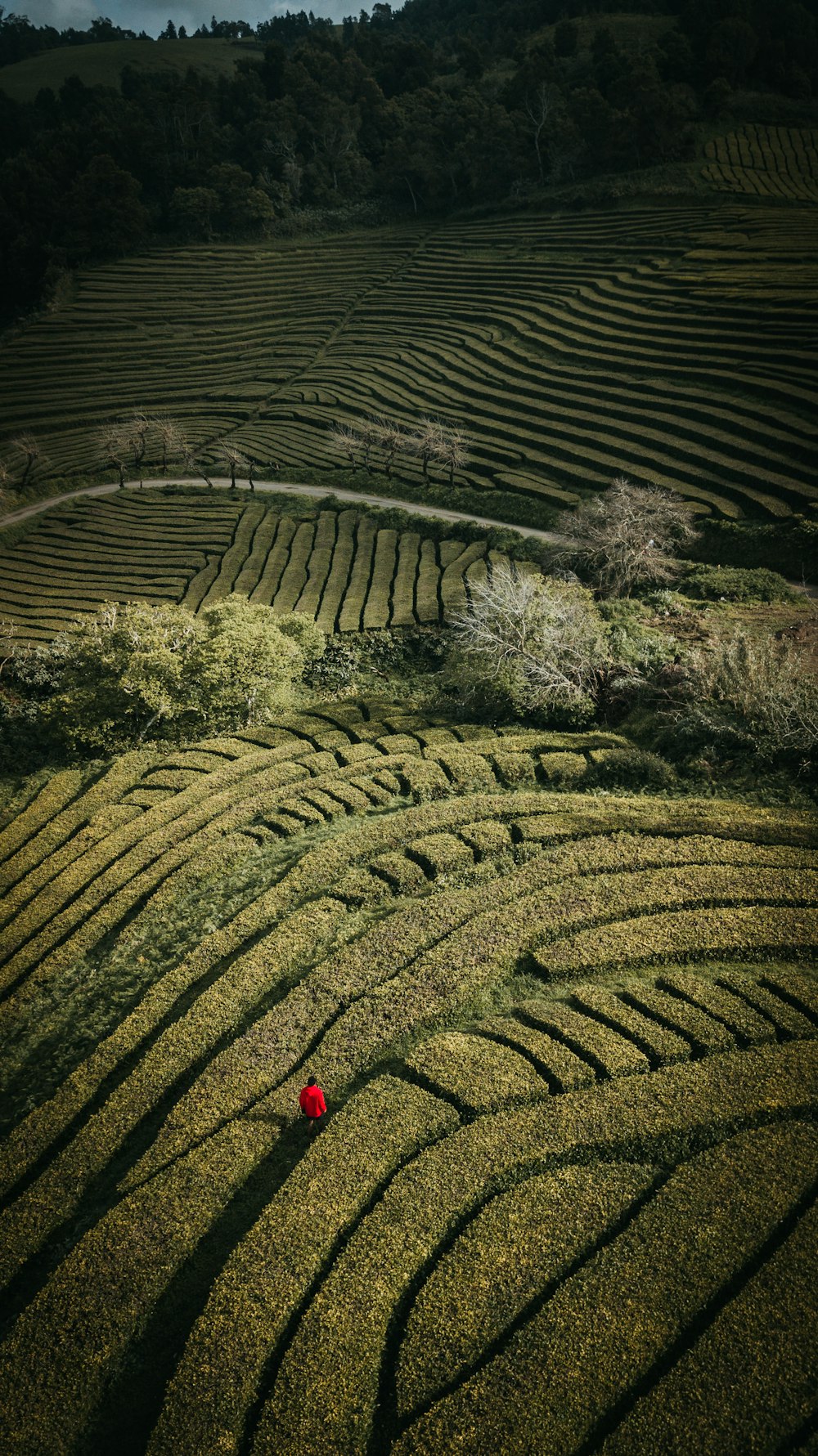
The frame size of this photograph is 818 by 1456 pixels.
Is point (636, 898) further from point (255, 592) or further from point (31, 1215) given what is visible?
point (255, 592)

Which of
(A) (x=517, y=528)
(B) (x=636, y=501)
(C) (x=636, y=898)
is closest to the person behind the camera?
(C) (x=636, y=898)

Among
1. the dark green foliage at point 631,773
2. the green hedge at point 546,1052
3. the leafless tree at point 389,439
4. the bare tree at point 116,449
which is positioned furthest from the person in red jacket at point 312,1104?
the bare tree at point 116,449

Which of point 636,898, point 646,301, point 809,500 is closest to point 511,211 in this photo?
point 646,301

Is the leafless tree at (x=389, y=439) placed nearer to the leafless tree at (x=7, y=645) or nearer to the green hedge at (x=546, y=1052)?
the leafless tree at (x=7, y=645)

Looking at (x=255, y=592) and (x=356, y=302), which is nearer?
(x=255, y=592)

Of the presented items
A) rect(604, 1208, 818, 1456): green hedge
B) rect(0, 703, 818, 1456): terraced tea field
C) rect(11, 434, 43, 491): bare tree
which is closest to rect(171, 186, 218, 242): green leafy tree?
rect(11, 434, 43, 491): bare tree

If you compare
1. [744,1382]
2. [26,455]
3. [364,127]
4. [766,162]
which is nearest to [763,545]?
[744,1382]
